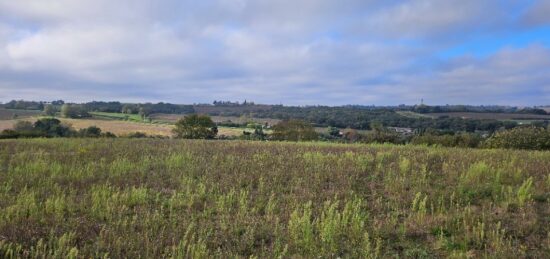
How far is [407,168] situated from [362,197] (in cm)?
401

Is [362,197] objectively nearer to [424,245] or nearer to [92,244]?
[424,245]

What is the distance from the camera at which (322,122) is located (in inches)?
3632

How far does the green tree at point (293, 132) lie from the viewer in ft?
194

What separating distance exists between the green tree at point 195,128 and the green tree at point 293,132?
10205 millimetres

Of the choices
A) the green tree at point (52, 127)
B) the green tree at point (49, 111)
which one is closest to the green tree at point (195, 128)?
the green tree at point (52, 127)

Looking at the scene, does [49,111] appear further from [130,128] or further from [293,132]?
[293,132]

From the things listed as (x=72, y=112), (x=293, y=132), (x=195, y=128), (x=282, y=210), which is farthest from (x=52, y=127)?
A: (x=282, y=210)

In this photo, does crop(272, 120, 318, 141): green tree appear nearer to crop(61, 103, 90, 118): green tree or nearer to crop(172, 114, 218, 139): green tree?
crop(172, 114, 218, 139): green tree

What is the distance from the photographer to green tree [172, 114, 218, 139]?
215 feet

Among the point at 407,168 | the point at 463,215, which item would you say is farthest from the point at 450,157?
the point at 463,215

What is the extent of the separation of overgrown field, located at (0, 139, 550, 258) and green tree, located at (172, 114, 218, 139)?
49.5 m

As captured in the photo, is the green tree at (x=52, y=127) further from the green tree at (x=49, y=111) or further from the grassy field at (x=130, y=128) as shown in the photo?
the green tree at (x=49, y=111)

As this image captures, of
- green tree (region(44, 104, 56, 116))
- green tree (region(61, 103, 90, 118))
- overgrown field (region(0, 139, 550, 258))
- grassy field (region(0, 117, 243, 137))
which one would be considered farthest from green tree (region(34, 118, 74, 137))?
overgrown field (region(0, 139, 550, 258))

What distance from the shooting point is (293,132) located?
200ft
